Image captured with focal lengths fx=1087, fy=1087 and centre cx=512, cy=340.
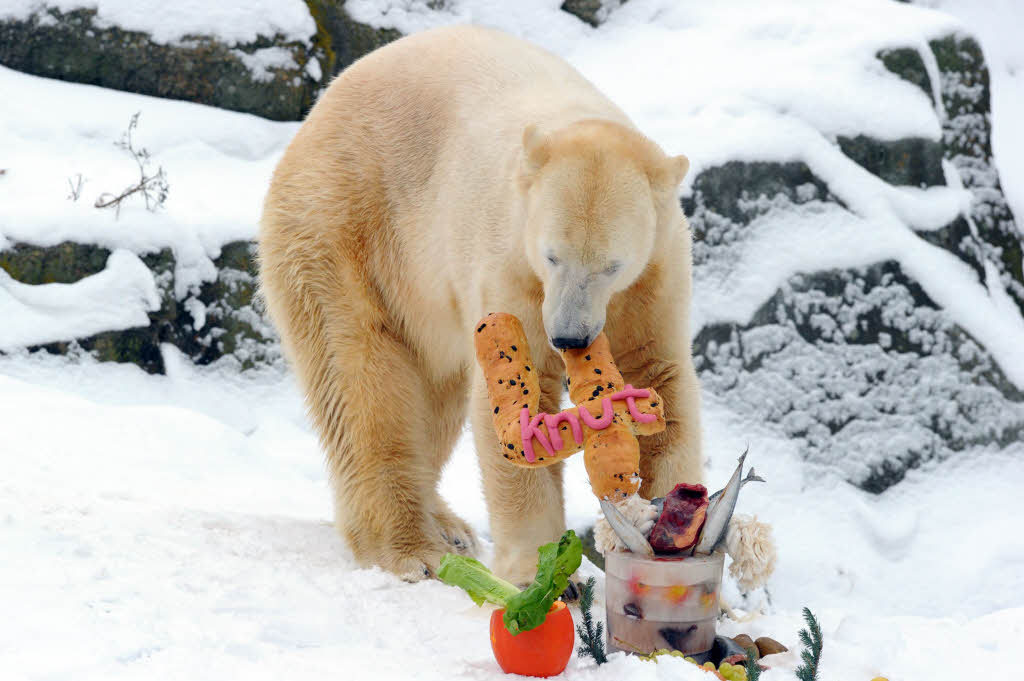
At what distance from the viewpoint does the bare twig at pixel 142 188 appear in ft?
19.8

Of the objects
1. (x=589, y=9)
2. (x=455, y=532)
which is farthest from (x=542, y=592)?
(x=589, y=9)

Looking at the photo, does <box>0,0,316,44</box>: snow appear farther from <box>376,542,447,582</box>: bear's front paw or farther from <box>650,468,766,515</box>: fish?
<box>650,468,766,515</box>: fish

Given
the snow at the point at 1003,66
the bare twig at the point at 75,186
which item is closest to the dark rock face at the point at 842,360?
the snow at the point at 1003,66

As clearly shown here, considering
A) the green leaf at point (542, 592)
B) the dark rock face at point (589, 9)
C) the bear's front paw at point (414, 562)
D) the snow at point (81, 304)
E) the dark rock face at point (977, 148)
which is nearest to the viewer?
the green leaf at point (542, 592)

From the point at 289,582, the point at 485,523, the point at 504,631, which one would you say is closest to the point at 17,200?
the point at 485,523

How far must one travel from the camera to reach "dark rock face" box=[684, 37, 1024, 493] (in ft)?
20.3

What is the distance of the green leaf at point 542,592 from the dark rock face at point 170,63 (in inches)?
231

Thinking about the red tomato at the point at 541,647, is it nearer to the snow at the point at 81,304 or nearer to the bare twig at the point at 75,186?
the snow at the point at 81,304

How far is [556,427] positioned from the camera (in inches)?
94.3

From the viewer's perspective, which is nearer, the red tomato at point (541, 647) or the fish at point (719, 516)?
the red tomato at point (541, 647)

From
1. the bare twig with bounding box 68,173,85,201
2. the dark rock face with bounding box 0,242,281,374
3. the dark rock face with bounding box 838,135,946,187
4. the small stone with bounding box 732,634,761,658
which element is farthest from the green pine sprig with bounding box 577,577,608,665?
the dark rock face with bounding box 838,135,946,187

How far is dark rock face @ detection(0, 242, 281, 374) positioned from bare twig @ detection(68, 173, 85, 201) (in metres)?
0.40

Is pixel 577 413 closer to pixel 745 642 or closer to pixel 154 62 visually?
pixel 745 642

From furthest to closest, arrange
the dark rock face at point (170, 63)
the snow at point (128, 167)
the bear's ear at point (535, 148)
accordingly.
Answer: the dark rock face at point (170, 63) → the snow at point (128, 167) → the bear's ear at point (535, 148)
